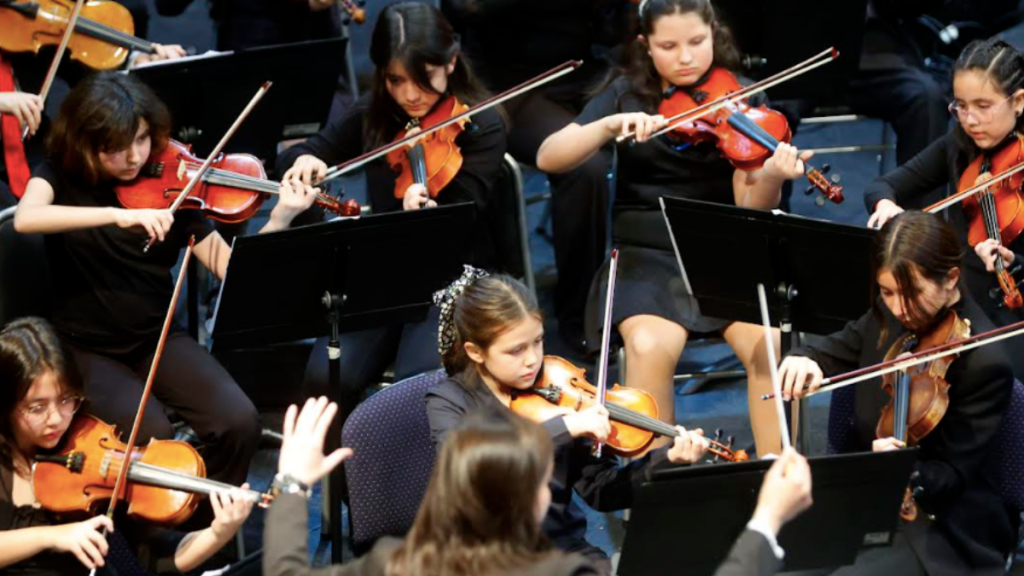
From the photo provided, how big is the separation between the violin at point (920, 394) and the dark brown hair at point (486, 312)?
64cm

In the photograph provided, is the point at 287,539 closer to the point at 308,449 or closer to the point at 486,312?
the point at 308,449

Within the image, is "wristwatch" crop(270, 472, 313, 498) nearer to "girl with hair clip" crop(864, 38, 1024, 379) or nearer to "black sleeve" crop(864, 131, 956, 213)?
"girl with hair clip" crop(864, 38, 1024, 379)

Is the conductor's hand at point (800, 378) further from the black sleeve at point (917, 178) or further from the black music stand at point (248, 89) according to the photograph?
the black music stand at point (248, 89)

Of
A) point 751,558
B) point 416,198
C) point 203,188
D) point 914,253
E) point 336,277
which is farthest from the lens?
point 416,198

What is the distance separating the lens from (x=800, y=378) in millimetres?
2736

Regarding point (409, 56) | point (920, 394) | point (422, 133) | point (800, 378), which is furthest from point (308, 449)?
point (409, 56)

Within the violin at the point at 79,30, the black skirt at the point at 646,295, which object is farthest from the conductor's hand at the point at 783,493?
the violin at the point at 79,30

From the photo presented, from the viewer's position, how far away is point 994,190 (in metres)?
3.29

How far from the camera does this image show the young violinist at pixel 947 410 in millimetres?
2688

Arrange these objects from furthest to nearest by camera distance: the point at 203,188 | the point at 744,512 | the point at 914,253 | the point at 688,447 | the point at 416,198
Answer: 1. the point at 416,198
2. the point at 203,188
3. the point at 914,253
4. the point at 688,447
5. the point at 744,512

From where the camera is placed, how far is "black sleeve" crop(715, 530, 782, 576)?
2.00m

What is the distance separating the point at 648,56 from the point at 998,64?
0.80 meters

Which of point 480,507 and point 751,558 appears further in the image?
point 751,558

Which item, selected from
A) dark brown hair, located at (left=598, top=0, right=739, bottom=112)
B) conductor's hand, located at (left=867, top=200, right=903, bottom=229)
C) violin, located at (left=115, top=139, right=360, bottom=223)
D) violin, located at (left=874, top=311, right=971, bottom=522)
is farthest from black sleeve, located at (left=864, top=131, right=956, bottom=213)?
violin, located at (left=115, top=139, right=360, bottom=223)
